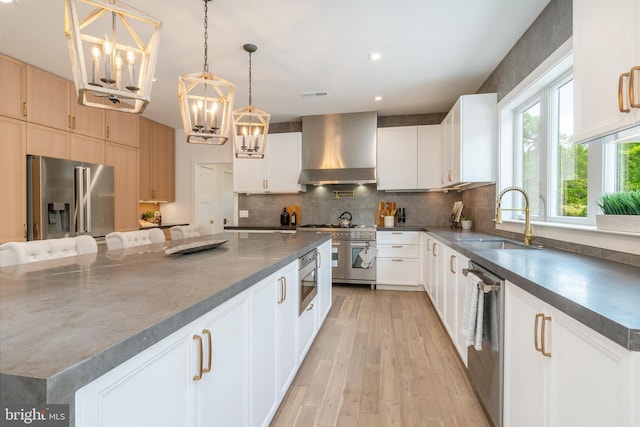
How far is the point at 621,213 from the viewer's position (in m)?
1.42

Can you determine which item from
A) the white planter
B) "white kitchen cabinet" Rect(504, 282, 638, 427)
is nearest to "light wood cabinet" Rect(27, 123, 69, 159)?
"white kitchen cabinet" Rect(504, 282, 638, 427)

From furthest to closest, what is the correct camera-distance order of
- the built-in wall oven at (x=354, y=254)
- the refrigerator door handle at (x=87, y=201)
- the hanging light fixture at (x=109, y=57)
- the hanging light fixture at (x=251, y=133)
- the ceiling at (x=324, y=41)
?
the built-in wall oven at (x=354, y=254) → the refrigerator door handle at (x=87, y=201) → the hanging light fixture at (x=251, y=133) → the ceiling at (x=324, y=41) → the hanging light fixture at (x=109, y=57)

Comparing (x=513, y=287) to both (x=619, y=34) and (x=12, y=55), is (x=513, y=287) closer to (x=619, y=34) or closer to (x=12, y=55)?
(x=619, y=34)

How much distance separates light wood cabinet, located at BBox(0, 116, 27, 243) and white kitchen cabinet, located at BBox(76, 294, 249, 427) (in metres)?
3.26

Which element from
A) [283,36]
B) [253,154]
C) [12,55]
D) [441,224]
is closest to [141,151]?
[12,55]

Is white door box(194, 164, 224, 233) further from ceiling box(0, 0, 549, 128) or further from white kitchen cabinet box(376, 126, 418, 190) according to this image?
white kitchen cabinet box(376, 126, 418, 190)

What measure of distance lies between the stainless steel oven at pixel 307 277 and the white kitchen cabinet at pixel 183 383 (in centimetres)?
88

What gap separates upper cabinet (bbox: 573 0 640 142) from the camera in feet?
3.72

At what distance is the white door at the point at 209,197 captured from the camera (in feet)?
18.9

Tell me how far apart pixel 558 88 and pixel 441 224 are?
2751mm

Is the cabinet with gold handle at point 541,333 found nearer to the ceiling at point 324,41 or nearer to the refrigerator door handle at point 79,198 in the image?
the ceiling at point 324,41

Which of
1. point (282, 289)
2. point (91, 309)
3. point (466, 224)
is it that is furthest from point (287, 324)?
point (466, 224)

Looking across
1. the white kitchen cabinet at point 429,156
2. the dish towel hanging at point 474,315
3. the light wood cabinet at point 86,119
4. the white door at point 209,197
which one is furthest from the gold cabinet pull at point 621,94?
the white door at point 209,197

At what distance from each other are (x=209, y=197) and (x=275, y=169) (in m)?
1.89
